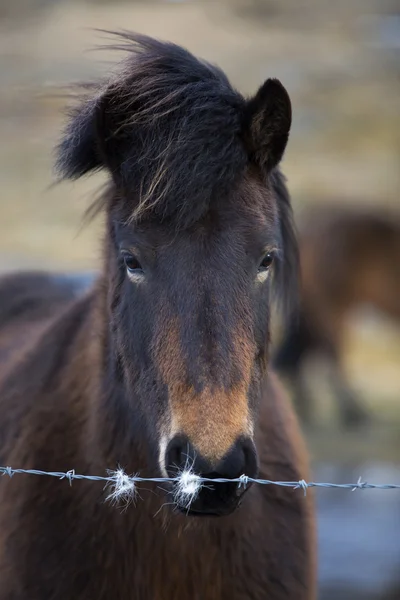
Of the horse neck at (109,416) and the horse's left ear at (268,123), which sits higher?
the horse's left ear at (268,123)

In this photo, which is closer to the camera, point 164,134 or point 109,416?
point 164,134

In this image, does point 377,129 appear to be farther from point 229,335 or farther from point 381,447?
point 229,335

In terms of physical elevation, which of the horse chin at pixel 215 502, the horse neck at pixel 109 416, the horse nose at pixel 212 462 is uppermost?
the horse neck at pixel 109 416

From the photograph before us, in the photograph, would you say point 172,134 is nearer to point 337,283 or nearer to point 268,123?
point 268,123

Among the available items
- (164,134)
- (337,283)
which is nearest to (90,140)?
(164,134)

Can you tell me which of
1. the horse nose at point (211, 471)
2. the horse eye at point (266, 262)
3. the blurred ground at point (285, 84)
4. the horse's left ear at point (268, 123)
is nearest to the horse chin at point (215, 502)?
the horse nose at point (211, 471)

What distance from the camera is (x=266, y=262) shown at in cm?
276

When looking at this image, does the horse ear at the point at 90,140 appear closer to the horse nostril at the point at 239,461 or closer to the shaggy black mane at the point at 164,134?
the shaggy black mane at the point at 164,134

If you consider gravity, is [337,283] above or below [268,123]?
above

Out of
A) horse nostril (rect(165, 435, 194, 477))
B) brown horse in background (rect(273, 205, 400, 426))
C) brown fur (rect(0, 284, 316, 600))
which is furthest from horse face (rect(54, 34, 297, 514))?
brown horse in background (rect(273, 205, 400, 426))

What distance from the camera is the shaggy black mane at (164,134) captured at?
266 cm

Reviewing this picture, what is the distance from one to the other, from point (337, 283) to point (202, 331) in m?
9.15

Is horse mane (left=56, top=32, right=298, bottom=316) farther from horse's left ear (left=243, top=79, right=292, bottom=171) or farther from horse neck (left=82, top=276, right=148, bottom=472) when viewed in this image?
horse neck (left=82, top=276, right=148, bottom=472)

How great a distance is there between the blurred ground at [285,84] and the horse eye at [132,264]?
9.48m
